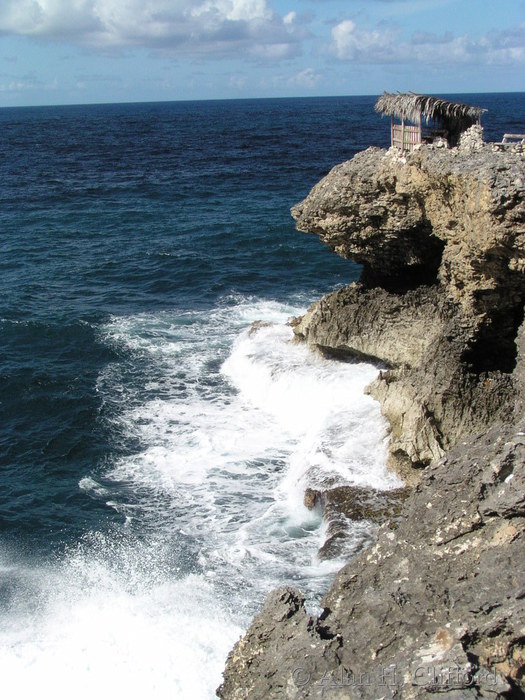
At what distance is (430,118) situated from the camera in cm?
2339

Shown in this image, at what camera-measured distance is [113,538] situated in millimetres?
18641

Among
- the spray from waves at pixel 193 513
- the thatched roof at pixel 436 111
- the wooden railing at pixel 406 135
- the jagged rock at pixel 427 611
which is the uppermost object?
the thatched roof at pixel 436 111

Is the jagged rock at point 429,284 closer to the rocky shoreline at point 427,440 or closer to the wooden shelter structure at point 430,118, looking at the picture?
the rocky shoreline at point 427,440

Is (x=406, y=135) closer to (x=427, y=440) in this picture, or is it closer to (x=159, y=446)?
(x=427, y=440)

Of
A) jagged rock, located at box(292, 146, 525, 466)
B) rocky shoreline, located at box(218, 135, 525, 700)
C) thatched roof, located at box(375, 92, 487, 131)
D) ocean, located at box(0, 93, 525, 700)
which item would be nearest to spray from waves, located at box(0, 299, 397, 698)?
ocean, located at box(0, 93, 525, 700)

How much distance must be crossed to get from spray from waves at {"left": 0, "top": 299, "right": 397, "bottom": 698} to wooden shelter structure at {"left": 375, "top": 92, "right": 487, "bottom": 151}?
886 cm

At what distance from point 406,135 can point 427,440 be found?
11.9 metres

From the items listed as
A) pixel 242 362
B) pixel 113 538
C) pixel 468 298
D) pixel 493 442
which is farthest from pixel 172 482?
pixel 493 442

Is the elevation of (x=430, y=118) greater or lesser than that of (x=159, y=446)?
greater

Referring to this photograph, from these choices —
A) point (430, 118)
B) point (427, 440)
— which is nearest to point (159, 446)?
point (427, 440)

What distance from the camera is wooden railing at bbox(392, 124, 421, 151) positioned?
77.0ft

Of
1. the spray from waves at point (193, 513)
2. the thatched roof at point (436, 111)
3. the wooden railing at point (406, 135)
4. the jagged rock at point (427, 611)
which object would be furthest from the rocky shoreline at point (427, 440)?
the thatched roof at point (436, 111)

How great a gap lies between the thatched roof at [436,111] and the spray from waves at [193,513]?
9.53 meters

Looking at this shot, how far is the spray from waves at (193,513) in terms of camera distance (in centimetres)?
1456
